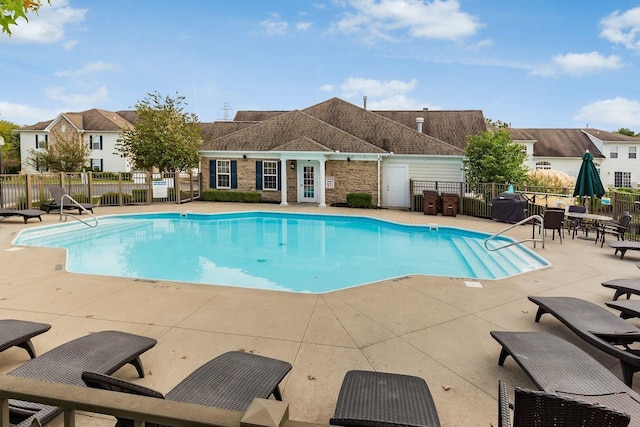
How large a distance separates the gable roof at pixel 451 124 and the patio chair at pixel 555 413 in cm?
2661

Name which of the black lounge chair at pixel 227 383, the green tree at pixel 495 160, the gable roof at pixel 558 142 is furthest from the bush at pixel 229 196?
the gable roof at pixel 558 142

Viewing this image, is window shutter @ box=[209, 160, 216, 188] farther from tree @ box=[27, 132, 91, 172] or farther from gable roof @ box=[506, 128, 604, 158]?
gable roof @ box=[506, 128, 604, 158]

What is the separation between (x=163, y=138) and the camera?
2222 cm

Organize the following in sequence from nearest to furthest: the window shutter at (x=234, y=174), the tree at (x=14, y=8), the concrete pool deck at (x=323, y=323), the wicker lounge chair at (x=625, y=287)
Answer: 1. the tree at (x=14, y=8)
2. the concrete pool deck at (x=323, y=323)
3. the wicker lounge chair at (x=625, y=287)
4. the window shutter at (x=234, y=174)

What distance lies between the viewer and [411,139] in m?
21.8

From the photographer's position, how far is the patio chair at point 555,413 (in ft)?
7.03

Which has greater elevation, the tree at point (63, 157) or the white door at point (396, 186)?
the tree at point (63, 157)

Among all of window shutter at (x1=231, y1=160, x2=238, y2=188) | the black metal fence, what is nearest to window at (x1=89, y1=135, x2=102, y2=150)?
the black metal fence

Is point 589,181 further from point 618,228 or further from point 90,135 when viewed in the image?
point 90,135

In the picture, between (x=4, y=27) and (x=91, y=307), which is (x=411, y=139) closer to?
(x=91, y=307)

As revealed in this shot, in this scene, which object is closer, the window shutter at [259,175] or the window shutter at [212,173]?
the window shutter at [259,175]

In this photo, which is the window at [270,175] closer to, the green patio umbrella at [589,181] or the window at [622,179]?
the green patio umbrella at [589,181]

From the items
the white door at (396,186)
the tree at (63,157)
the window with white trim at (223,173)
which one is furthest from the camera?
the tree at (63,157)

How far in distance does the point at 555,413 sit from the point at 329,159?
1942 cm
